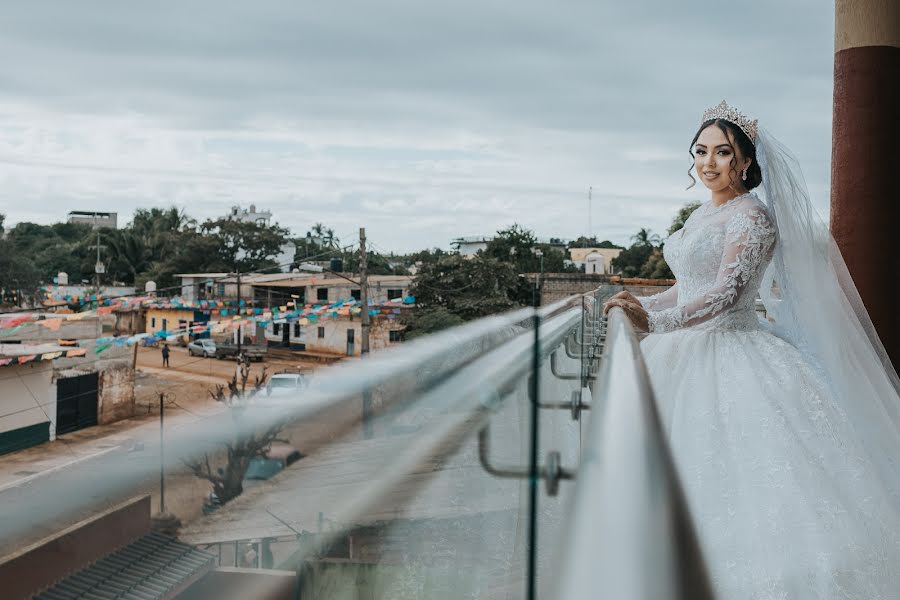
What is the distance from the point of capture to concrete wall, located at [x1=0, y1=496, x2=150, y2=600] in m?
0.52

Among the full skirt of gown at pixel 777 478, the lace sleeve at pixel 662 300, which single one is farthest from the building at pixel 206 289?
the full skirt of gown at pixel 777 478

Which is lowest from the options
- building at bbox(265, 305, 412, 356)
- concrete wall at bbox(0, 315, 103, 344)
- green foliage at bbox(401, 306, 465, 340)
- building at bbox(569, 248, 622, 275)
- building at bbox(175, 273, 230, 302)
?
building at bbox(265, 305, 412, 356)

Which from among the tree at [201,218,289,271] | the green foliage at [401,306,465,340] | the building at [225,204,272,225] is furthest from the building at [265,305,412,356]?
the building at [225,204,272,225]

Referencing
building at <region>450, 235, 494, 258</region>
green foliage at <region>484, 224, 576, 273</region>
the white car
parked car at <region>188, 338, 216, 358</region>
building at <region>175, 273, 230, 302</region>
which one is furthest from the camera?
building at <region>450, 235, 494, 258</region>

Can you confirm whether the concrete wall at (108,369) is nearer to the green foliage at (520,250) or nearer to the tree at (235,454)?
the green foliage at (520,250)

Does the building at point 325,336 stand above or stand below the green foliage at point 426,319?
below

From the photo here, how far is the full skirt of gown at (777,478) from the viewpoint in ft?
5.57

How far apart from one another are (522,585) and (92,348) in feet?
60.3

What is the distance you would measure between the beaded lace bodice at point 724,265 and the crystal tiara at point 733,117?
20 centimetres

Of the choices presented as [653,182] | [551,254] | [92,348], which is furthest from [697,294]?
[653,182]

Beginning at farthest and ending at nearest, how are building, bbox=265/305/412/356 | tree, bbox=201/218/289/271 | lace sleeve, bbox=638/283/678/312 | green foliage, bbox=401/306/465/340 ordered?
tree, bbox=201/218/289/271
building, bbox=265/305/412/356
green foliage, bbox=401/306/465/340
lace sleeve, bbox=638/283/678/312

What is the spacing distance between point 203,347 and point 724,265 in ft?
106

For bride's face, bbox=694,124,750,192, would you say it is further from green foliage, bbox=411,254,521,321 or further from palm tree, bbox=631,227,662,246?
palm tree, bbox=631,227,662,246

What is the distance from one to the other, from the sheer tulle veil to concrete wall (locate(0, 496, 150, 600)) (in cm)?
221
